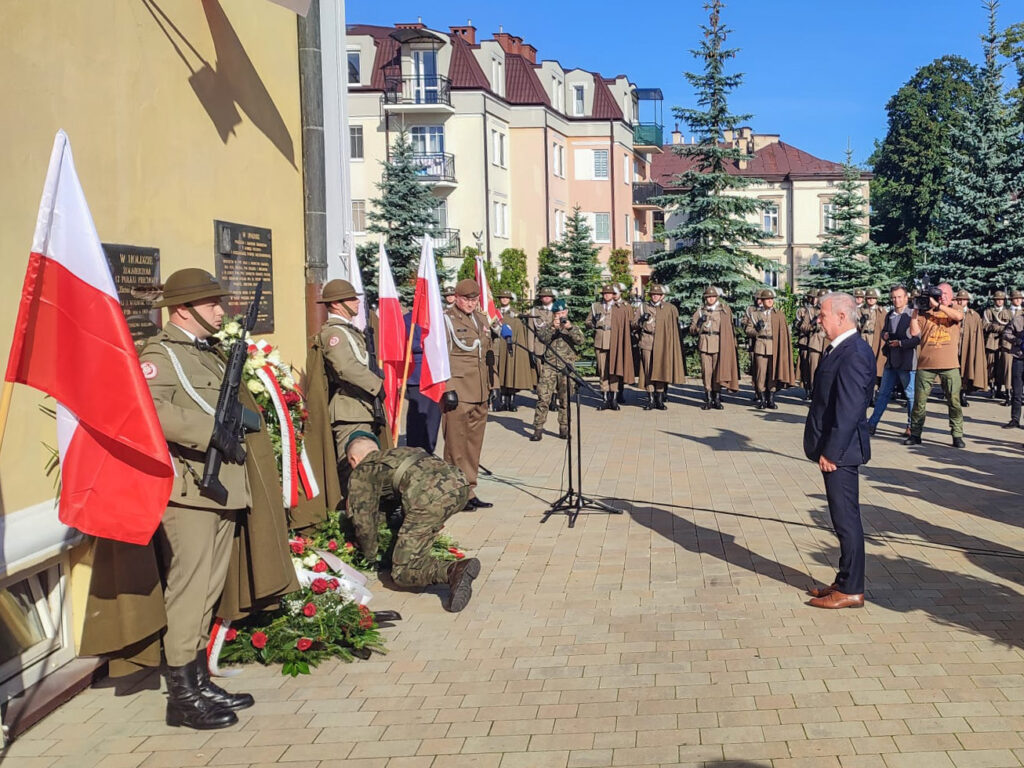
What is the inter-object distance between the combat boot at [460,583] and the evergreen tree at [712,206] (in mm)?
19473

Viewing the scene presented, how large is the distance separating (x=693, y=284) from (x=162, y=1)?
66.2 ft

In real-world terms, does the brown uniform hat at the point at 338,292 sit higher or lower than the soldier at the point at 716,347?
higher

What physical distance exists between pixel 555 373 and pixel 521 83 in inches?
1466

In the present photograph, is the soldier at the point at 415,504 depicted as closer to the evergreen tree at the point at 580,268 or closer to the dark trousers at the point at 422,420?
the dark trousers at the point at 422,420

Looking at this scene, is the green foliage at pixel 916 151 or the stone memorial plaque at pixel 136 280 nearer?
the stone memorial plaque at pixel 136 280

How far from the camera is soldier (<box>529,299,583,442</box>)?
14820 mm

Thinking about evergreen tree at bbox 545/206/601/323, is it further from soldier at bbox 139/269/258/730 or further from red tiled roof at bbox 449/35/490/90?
soldier at bbox 139/269/258/730

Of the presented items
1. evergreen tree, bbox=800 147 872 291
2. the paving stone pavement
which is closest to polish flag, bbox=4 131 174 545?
the paving stone pavement

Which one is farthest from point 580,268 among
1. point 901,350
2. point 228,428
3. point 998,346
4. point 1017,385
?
point 228,428

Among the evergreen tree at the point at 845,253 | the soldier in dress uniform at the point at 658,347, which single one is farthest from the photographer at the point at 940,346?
the evergreen tree at the point at 845,253

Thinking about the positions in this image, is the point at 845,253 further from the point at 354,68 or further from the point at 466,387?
the point at 354,68

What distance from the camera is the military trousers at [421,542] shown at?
6.83 meters

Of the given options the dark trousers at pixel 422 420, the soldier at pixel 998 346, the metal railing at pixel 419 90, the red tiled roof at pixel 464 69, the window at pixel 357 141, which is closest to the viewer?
the dark trousers at pixel 422 420

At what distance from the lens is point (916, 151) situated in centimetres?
5353
